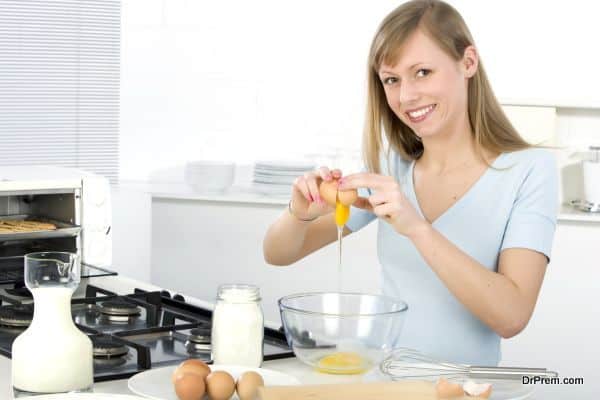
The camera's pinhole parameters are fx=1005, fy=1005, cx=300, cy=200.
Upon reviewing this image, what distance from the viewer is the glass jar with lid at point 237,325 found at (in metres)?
1.59

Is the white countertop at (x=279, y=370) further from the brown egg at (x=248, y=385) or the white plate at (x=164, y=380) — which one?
the brown egg at (x=248, y=385)

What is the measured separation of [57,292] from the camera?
56.5 inches

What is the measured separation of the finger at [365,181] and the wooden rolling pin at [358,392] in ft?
1.38

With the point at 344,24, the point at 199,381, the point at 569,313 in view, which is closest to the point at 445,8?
the point at 199,381

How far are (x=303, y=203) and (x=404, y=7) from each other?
1.42 feet

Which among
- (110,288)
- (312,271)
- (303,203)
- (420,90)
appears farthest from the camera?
(312,271)

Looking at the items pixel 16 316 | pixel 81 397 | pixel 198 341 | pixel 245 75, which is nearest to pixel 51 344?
pixel 81 397

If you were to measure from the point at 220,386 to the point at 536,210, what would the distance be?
81 cm

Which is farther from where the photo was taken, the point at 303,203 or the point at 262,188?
the point at 262,188

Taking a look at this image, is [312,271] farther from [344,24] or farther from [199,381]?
[199,381]

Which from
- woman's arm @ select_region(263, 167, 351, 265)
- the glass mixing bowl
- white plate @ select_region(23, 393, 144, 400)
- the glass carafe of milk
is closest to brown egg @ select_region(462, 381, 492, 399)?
the glass mixing bowl

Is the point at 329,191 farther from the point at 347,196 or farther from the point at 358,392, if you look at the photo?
the point at 358,392

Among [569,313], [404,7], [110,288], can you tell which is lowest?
[569,313]

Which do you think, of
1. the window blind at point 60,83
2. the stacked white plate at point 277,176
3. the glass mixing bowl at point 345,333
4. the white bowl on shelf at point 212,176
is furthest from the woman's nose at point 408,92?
the window blind at point 60,83
